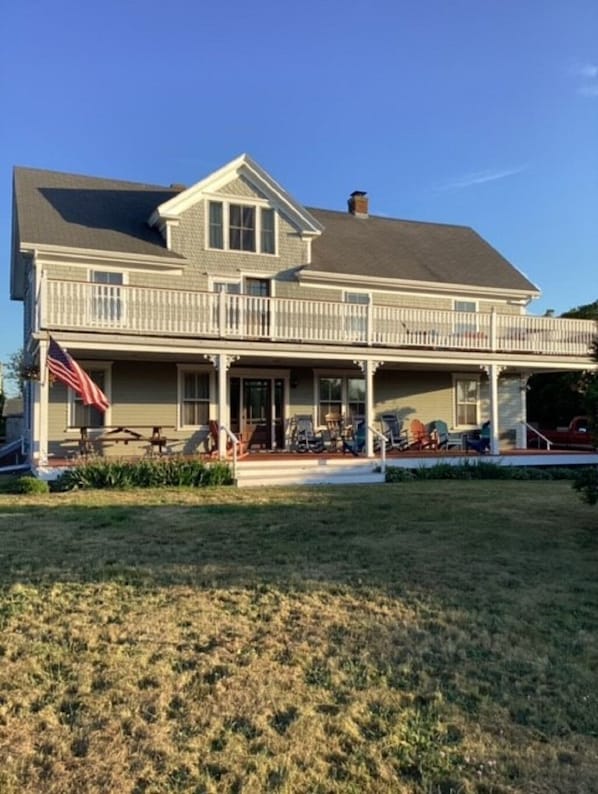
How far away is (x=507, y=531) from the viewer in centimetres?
865

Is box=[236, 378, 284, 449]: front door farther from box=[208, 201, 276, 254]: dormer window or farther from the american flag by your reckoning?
the american flag

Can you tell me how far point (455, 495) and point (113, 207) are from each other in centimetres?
1326

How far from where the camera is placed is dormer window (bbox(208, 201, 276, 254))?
18.8 meters

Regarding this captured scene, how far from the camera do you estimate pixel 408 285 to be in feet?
67.5

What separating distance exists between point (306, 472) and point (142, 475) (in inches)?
150

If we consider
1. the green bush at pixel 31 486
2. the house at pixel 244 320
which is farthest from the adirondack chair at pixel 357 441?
the green bush at pixel 31 486

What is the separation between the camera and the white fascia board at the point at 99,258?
16.3m

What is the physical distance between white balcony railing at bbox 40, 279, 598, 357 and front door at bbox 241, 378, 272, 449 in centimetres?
290

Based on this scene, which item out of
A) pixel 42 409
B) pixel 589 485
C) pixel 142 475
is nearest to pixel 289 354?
pixel 142 475

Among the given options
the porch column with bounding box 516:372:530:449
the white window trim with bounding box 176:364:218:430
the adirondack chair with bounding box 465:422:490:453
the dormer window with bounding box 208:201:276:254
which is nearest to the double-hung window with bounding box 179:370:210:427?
the white window trim with bounding box 176:364:218:430

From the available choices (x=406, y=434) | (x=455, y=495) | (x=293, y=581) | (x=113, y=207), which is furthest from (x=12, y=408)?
(x=293, y=581)

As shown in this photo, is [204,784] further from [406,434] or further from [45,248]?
[406,434]

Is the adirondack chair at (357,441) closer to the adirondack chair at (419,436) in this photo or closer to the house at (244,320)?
the house at (244,320)

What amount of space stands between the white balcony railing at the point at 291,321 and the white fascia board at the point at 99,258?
6.67ft
